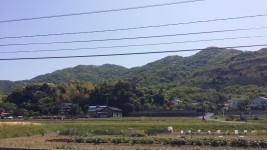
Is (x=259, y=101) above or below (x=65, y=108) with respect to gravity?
above

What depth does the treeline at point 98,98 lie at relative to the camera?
314ft

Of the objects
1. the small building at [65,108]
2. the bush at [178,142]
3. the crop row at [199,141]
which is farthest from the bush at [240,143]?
the small building at [65,108]

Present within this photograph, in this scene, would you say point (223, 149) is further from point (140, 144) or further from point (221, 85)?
point (221, 85)

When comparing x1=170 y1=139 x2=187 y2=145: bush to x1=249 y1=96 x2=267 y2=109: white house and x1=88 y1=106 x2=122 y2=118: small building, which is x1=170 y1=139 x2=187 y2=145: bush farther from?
x1=249 y1=96 x2=267 y2=109: white house

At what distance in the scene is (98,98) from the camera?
346ft

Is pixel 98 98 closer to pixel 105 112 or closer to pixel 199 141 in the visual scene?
pixel 105 112

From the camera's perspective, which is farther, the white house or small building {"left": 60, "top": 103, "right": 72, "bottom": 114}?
the white house

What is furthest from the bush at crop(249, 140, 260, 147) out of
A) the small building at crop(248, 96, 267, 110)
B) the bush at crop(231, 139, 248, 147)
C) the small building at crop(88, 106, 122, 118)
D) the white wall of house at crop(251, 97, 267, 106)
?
the white wall of house at crop(251, 97, 267, 106)

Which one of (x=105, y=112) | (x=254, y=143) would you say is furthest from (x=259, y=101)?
(x=254, y=143)

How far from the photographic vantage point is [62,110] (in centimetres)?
9575

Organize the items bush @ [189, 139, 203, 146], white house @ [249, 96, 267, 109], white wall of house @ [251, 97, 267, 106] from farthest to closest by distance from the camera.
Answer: white wall of house @ [251, 97, 267, 106] < white house @ [249, 96, 267, 109] < bush @ [189, 139, 203, 146]

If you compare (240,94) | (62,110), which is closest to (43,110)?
(62,110)

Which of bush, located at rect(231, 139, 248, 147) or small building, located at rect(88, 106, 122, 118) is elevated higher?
small building, located at rect(88, 106, 122, 118)

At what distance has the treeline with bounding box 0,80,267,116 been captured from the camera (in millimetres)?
95625
